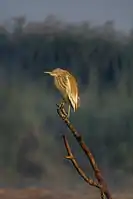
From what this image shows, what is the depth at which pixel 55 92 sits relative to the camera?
2.78 metres

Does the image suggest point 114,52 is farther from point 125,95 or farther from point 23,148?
point 23,148

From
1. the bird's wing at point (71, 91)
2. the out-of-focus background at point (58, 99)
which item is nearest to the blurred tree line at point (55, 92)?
the out-of-focus background at point (58, 99)

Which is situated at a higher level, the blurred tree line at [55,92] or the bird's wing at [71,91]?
the blurred tree line at [55,92]

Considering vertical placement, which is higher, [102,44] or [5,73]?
[102,44]

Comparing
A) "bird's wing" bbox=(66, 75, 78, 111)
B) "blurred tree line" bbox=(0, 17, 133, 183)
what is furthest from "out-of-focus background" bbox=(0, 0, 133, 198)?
"bird's wing" bbox=(66, 75, 78, 111)

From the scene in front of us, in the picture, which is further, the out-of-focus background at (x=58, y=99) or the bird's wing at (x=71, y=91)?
the out-of-focus background at (x=58, y=99)

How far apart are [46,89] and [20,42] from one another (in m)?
0.28

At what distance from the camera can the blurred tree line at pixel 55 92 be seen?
275 cm

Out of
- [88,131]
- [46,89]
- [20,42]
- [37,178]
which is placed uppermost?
[20,42]

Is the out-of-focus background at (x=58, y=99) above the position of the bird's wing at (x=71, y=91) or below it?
above

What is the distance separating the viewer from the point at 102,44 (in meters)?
2.85

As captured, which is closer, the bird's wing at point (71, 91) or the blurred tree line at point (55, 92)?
the bird's wing at point (71, 91)

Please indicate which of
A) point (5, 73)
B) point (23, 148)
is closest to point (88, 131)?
point (23, 148)

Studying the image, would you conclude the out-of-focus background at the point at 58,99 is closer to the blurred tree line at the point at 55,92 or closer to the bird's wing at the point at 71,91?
the blurred tree line at the point at 55,92
